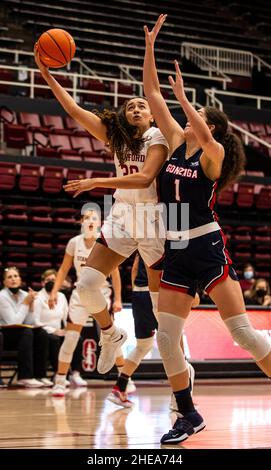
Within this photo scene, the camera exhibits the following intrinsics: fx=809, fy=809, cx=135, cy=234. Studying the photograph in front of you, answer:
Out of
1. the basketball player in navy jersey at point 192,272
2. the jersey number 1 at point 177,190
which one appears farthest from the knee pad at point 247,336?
the jersey number 1 at point 177,190

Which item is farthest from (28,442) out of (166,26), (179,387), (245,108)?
(166,26)

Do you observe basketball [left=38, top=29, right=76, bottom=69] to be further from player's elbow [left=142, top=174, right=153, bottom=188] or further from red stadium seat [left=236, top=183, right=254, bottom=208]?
red stadium seat [left=236, top=183, right=254, bottom=208]

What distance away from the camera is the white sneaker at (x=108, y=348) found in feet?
19.6

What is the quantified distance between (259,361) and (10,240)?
1067 cm

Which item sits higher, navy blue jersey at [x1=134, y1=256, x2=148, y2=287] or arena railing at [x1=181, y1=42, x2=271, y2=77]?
arena railing at [x1=181, y1=42, x2=271, y2=77]

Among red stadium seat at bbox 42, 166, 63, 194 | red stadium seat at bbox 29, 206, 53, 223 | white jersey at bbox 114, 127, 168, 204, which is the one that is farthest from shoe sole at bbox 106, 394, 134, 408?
red stadium seat at bbox 42, 166, 63, 194

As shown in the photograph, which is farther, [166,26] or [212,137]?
[166,26]

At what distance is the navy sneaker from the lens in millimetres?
4492

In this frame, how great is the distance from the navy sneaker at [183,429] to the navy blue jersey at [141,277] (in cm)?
322

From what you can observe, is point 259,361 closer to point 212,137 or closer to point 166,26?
point 212,137

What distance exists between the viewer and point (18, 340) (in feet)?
32.9

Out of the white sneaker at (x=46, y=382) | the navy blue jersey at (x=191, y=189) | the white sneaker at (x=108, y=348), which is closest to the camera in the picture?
the navy blue jersey at (x=191, y=189)

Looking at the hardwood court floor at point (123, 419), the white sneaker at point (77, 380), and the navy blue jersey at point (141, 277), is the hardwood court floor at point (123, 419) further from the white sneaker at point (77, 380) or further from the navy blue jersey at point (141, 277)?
the navy blue jersey at point (141, 277)

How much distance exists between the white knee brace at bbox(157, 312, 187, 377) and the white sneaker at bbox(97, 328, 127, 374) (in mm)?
1401
